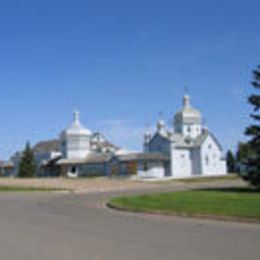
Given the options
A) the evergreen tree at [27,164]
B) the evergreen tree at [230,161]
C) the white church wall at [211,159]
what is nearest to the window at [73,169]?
the evergreen tree at [27,164]

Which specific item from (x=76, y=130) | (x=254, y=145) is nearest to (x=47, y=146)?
(x=76, y=130)

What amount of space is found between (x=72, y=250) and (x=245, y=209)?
36.4 ft

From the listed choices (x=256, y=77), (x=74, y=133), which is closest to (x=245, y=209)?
(x=256, y=77)

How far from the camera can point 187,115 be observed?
9281cm

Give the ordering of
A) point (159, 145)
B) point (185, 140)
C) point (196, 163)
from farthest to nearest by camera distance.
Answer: point (159, 145) → point (185, 140) → point (196, 163)

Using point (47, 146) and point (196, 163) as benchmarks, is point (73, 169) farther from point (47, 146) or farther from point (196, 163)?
point (196, 163)

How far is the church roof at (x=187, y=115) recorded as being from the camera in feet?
303

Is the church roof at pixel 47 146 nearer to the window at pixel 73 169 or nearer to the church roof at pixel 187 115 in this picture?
the window at pixel 73 169

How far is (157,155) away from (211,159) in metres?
8.94

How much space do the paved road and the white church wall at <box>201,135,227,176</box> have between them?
67.2 metres

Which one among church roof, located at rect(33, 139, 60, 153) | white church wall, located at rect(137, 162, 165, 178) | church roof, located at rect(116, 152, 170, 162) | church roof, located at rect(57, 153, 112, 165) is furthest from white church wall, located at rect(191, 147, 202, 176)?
church roof, located at rect(33, 139, 60, 153)

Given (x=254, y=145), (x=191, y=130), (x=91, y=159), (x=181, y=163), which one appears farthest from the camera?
(x=91, y=159)

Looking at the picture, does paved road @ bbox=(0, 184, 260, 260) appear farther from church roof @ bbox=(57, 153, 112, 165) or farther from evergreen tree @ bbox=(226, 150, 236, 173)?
evergreen tree @ bbox=(226, 150, 236, 173)

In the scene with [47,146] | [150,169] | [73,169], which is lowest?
[150,169]
